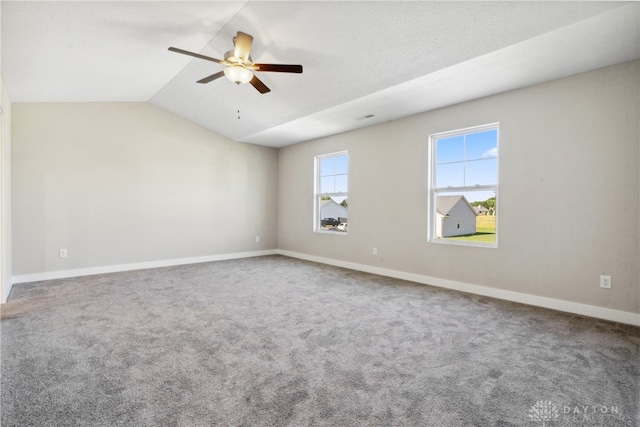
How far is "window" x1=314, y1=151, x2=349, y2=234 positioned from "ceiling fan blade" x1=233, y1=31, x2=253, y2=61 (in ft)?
10.2

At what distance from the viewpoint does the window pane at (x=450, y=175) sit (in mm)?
4277

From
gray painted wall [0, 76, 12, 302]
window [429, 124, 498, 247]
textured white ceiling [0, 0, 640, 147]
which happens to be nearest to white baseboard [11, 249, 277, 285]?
gray painted wall [0, 76, 12, 302]

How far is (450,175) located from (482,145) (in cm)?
55

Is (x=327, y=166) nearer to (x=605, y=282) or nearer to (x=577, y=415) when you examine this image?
(x=605, y=282)

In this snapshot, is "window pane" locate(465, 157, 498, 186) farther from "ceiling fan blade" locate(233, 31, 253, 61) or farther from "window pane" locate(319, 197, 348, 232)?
"ceiling fan blade" locate(233, 31, 253, 61)

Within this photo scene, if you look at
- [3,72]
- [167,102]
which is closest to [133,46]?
[3,72]

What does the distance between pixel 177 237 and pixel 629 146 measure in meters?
6.58

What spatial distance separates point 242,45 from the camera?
118 inches

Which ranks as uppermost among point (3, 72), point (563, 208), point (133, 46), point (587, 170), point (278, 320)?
point (133, 46)

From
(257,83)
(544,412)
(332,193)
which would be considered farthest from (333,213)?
(544,412)

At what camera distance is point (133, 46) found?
11.3 feet

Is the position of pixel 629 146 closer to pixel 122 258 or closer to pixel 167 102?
pixel 167 102

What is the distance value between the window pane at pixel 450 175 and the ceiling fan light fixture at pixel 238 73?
291 centimetres

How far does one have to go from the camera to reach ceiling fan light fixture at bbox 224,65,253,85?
3.11m
